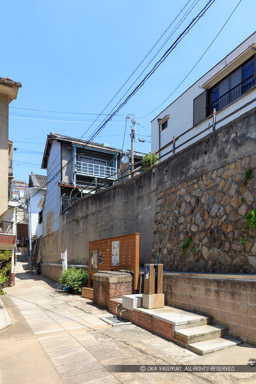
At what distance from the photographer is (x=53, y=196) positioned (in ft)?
87.6

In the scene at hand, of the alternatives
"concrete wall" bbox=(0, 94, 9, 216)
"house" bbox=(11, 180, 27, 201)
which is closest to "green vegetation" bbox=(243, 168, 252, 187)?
"concrete wall" bbox=(0, 94, 9, 216)

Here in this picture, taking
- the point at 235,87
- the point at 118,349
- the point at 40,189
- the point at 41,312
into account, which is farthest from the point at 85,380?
the point at 40,189

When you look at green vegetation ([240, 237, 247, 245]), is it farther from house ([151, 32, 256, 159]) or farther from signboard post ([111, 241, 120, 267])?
signboard post ([111, 241, 120, 267])

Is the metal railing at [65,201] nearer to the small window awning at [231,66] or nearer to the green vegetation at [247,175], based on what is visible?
the small window awning at [231,66]

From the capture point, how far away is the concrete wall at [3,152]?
41.0ft

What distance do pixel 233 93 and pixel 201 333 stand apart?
11.2 m

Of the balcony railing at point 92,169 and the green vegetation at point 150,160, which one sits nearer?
the green vegetation at point 150,160

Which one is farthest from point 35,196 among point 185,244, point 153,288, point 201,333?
point 201,333

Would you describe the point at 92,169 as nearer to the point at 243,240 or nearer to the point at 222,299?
the point at 243,240

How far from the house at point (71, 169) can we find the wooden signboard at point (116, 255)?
1128cm

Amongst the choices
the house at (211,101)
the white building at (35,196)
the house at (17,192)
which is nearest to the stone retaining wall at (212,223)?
the house at (211,101)

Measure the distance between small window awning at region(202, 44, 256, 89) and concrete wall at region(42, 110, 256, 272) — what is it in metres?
5.60

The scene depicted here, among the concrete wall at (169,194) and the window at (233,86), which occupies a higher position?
the window at (233,86)

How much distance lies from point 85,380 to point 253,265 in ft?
14.7
